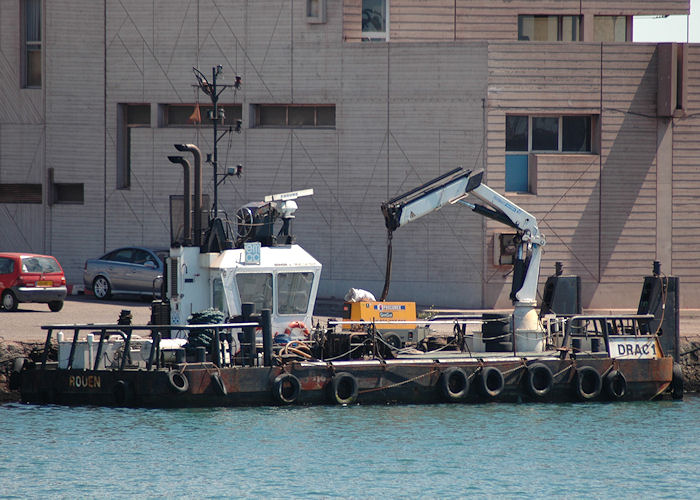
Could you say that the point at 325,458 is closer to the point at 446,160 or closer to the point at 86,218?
the point at 446,160

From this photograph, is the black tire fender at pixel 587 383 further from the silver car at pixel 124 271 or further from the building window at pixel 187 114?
the building window at pixel 187 114

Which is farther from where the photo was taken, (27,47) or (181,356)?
(27,47)

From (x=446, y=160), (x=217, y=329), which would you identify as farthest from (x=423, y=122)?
(x=217, y=329)

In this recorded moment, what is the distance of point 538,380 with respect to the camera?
23.8m

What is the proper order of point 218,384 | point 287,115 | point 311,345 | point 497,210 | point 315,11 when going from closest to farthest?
point 218,384, point 311,345, point 497,210, point 315,11, point 287,115

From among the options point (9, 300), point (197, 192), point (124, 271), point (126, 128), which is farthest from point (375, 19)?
point (197, 192)

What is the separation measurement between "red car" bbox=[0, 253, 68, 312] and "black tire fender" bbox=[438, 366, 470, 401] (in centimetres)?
1206

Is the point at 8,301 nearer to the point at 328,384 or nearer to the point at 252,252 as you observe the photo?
the point at 252,252

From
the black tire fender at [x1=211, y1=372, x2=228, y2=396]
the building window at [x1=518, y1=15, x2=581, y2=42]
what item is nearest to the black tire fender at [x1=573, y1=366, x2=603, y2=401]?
the black tire fender at [x1=211, y1=372, x2=228, y2=396]

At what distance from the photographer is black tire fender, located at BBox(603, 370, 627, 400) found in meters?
24.2

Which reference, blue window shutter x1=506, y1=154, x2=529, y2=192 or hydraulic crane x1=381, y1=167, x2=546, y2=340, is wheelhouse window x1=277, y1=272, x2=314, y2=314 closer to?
hydraulic crane x1=381, y1=167, x2=546, y2=340

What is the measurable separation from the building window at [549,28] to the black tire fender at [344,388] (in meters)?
18.6

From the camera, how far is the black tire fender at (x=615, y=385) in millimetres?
24203

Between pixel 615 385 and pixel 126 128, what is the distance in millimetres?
19337
